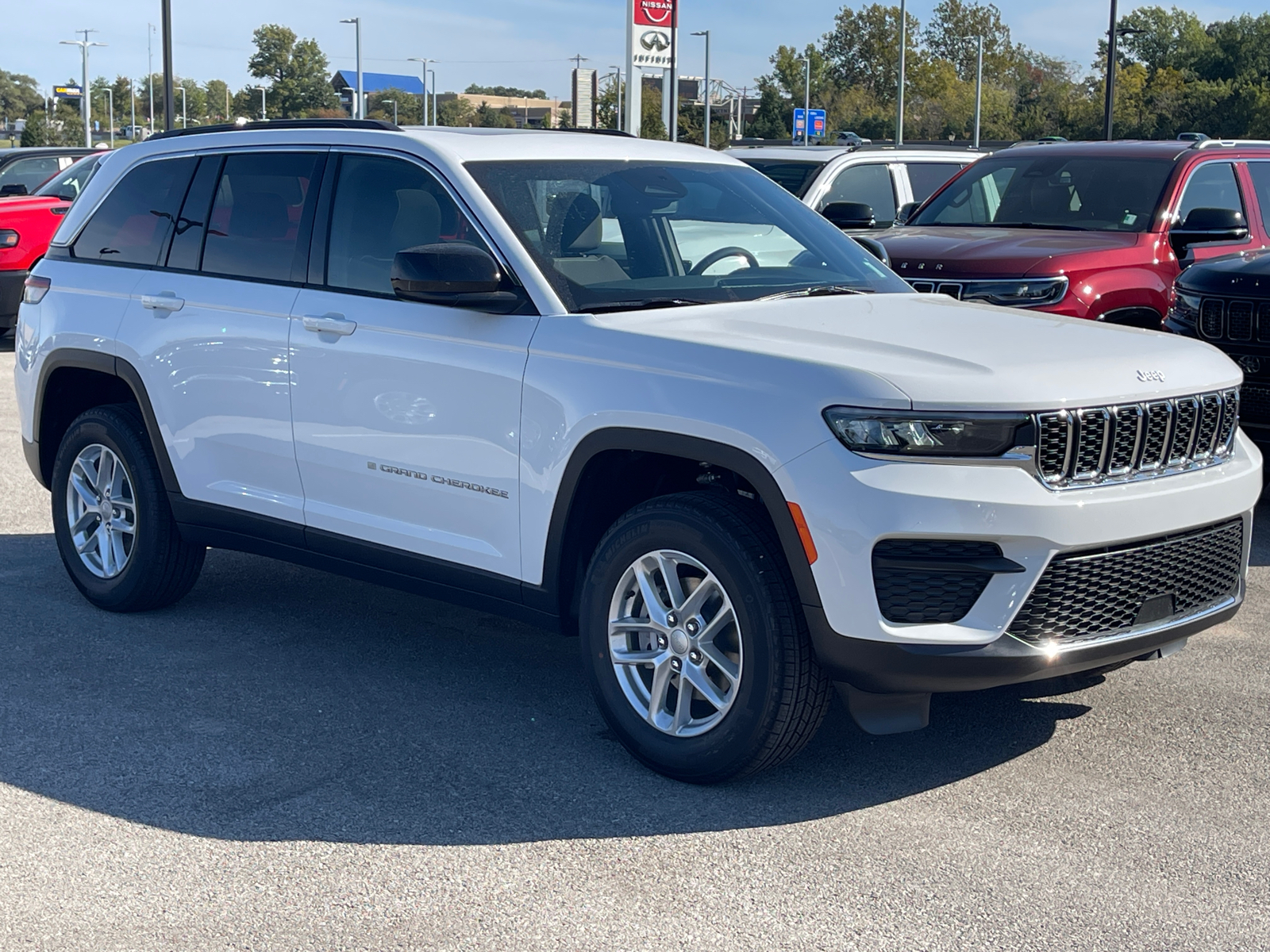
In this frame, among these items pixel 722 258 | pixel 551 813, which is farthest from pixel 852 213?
pixel 551 813

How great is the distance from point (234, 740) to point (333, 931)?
1361 mm

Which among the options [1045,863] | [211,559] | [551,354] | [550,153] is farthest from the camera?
[211,559]

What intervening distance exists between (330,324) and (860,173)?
823 centimetres

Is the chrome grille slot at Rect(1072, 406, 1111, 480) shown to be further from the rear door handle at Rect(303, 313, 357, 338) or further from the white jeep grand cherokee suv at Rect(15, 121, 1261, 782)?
the rear door handle at Rect(303, 313, 357, 338)

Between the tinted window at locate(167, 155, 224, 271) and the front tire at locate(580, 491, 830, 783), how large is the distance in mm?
2330

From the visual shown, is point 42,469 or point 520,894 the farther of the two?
point 42,469

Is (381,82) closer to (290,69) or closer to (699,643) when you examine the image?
(290,69)

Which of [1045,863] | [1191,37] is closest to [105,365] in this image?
[1045,863]

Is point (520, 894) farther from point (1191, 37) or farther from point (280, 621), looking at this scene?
point (1191, 37)

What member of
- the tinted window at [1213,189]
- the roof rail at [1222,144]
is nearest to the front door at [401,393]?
the tinted window at [1213,189]

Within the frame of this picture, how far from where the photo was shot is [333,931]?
3.48 m

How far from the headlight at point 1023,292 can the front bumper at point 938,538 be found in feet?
15.5

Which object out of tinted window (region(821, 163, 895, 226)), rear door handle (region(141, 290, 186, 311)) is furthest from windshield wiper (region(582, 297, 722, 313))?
tinted window (region(821, 163, 895, 226))

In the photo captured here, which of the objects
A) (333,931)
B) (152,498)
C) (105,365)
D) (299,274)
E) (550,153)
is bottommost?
(333,931)
